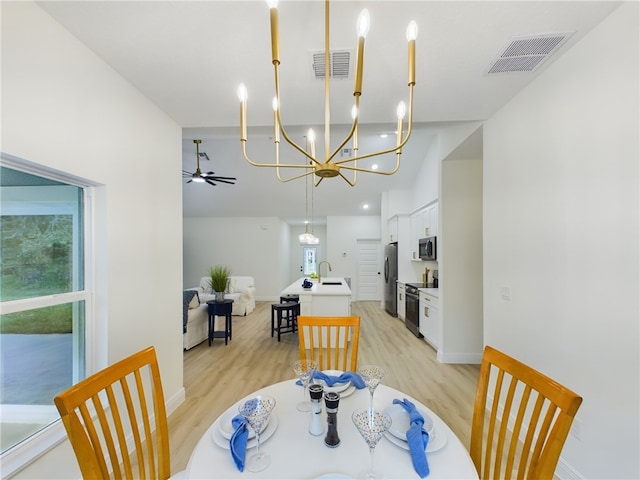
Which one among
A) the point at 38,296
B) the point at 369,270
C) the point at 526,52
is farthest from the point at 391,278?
the point at 38,296

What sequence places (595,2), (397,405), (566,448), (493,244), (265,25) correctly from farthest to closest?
(493,244)
(566,448)
(265,25)
(595,2)
(397,405)

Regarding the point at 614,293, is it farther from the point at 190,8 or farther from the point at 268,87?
the point at 190,8

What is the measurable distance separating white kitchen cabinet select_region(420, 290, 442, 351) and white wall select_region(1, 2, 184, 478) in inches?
127

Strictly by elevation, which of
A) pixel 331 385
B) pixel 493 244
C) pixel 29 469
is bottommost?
pixel 29 469

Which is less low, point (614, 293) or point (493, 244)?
point (493, 244)

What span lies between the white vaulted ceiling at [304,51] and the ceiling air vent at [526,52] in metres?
0.04

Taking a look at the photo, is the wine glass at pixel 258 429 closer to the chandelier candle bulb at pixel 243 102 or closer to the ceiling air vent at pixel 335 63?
the chandelier candle bulb at pixel 243 102

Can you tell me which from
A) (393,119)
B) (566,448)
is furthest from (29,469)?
(393,119)

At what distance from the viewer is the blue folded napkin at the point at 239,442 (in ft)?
3.09

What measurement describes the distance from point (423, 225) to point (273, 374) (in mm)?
3753

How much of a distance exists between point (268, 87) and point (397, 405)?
2.25 meters

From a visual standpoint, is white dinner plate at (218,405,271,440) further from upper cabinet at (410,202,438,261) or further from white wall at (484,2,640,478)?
upper cabinet at (410,202,438,261)

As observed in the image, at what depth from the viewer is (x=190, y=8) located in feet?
4.66

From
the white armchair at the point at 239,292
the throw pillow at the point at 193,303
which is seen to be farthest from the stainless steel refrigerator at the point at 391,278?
the throw pillow at the point at 193,303
